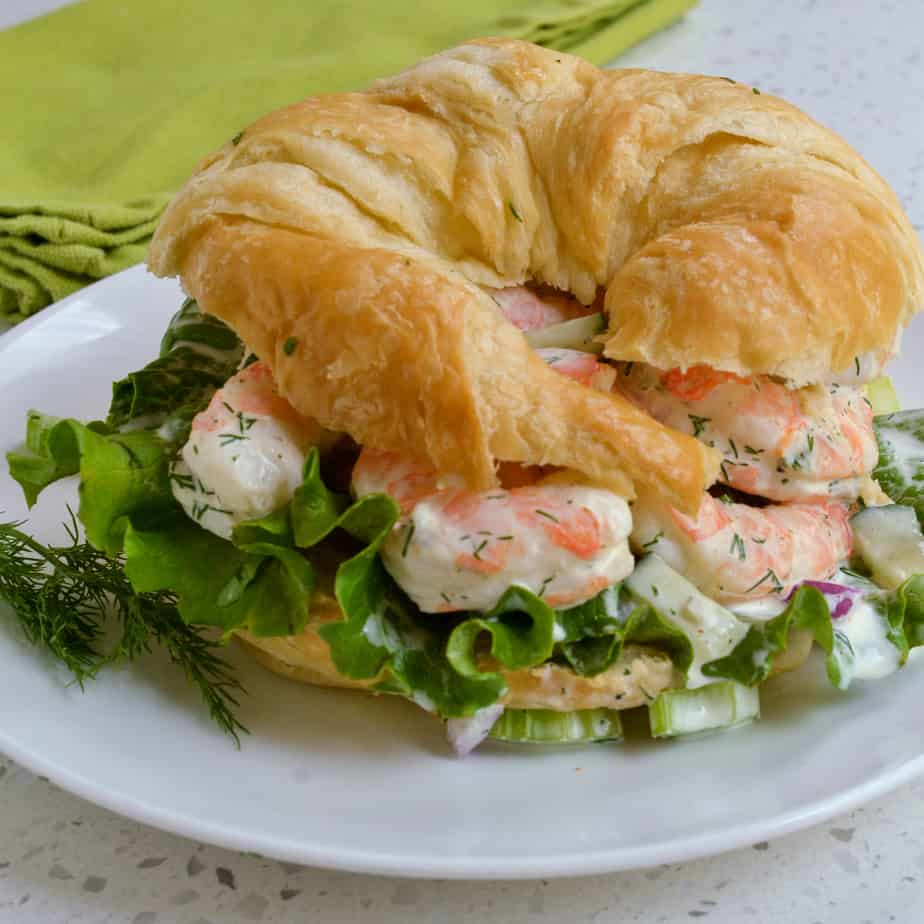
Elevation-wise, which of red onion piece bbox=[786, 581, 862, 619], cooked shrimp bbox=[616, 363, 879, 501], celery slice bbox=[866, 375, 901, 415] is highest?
cooked shrimp bbox=[616, 363, 879, 501]

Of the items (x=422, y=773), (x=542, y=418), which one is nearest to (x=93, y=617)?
(x=422, y=773)

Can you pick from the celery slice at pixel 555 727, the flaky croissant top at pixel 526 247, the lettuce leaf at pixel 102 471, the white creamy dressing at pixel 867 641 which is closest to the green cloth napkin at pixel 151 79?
the flaky croissant top at pixel 526 247

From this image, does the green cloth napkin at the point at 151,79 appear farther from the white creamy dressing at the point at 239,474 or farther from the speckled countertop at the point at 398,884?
the speckled countertop at the point at 398,884

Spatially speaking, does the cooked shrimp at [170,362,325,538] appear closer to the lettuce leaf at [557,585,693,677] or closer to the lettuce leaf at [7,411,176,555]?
the lettuce leaf at [7,411,176,555]

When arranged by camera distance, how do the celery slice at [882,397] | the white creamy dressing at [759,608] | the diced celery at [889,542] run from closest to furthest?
the white creamy dressing at [759,608], the diced celery at [889,542], the celery slice at [882,397]

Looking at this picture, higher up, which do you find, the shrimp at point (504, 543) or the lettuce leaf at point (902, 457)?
the shrimp at point (504, 543)

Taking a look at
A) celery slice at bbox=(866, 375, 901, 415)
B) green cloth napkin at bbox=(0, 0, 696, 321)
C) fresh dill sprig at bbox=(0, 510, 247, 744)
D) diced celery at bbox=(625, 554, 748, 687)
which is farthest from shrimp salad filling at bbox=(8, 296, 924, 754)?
green cloth napkin at bbox=(0, 0, 696, 321)

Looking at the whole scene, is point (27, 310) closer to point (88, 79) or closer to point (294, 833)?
point (88, 79)
